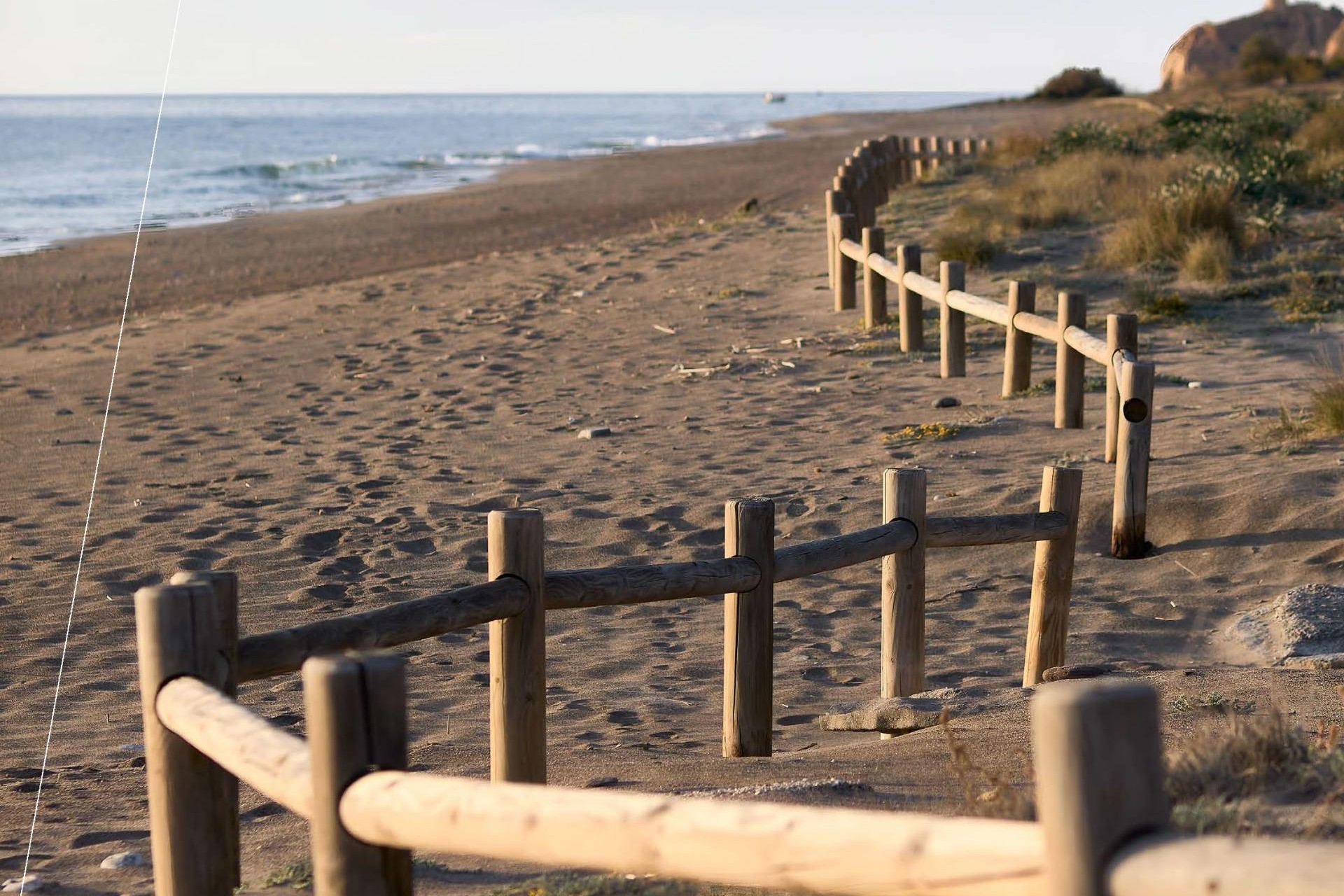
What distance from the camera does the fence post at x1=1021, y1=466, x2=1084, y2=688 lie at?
5430 mm

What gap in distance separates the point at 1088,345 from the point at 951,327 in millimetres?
2237

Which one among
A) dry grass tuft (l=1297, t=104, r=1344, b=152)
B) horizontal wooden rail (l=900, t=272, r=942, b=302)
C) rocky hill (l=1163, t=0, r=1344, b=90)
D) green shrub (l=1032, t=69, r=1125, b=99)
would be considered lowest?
horizontal wooden rail (l=900, t=272, r=942, b=302)

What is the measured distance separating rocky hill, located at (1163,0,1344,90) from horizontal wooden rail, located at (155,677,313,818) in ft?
252

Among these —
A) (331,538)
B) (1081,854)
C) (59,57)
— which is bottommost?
(331,538)

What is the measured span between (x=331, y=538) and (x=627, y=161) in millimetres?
38112

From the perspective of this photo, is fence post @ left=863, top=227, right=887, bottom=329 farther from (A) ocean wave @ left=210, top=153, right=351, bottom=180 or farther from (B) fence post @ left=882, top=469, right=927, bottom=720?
(A) ocean wave @ left=210, top=153, right=351, bottom=180

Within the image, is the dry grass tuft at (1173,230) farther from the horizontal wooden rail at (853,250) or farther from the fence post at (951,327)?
the fence post at (951,327)

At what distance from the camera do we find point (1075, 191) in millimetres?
16266

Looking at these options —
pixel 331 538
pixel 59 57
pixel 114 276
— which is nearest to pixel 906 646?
pixel 331 538

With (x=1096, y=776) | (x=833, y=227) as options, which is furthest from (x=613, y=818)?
(x=833, y=227)

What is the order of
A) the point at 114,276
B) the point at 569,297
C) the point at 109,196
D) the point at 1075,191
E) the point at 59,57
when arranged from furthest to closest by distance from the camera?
the point at 109,196, the point at 114,276, the point at 1075,191, the point at 569,297, the point at 59,57

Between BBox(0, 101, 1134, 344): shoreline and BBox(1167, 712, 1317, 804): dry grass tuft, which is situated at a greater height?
BBox(0, 101, 1134, 344): shoreline

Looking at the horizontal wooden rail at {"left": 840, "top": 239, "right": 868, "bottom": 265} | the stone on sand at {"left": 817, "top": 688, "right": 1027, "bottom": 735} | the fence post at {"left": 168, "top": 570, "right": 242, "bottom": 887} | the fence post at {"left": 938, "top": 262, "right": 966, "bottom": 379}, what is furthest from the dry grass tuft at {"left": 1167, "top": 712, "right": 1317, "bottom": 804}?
the horizontal wooden rail at {"left": 840, "top": 239, "right": 868, "bottom": 265}

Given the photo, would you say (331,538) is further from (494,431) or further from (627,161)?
(627,161)
